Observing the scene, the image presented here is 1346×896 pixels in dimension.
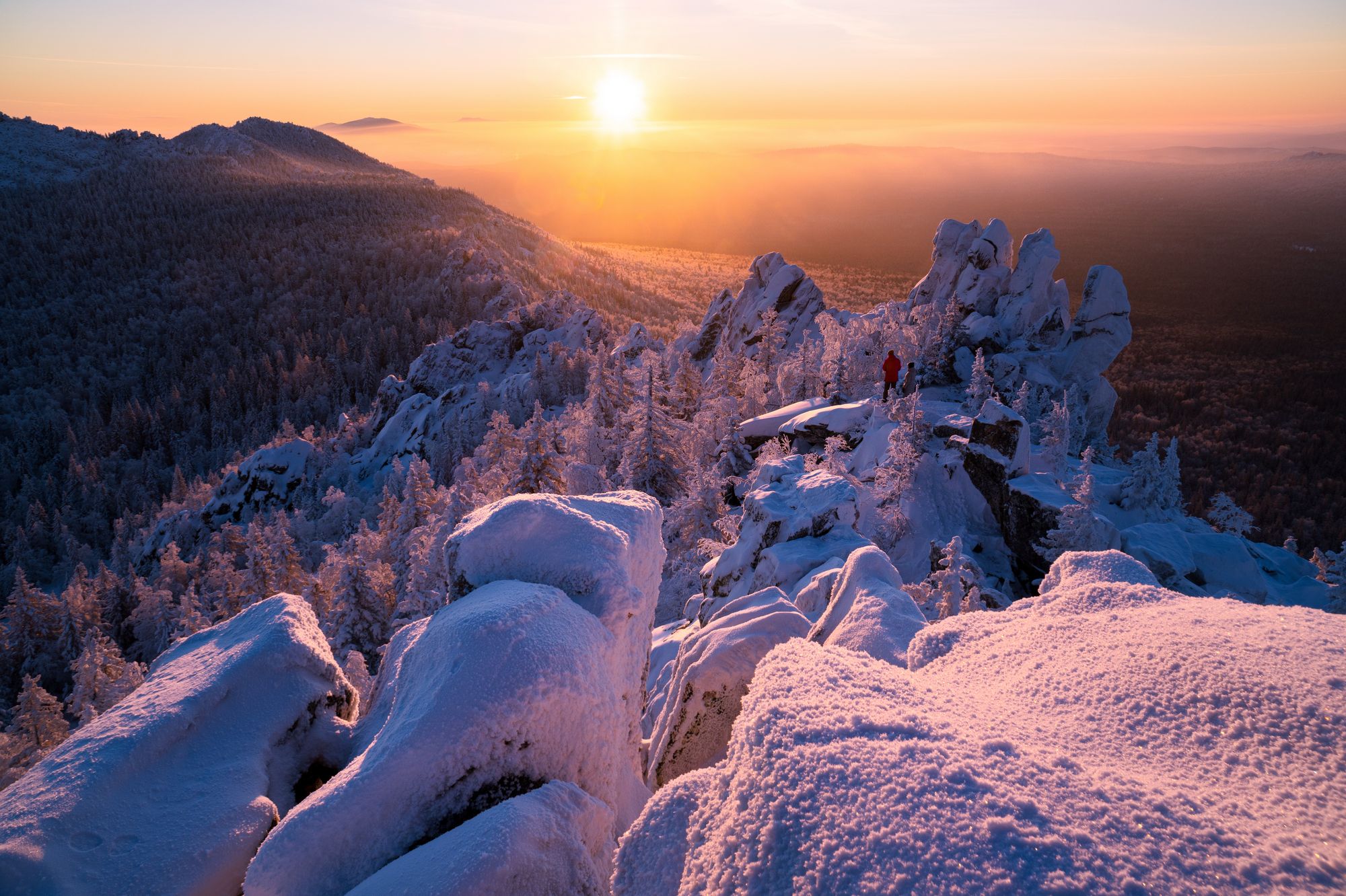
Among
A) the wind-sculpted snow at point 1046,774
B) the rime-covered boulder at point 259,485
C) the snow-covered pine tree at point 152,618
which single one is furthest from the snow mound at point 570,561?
the rime-covered boulder at point 259,485

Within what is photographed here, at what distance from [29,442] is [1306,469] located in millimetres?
222107

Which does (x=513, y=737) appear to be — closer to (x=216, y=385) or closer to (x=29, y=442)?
(x=216, y=385)

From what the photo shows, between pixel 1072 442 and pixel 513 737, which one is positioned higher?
pixel 513 737

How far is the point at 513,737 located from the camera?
7496 millimetres

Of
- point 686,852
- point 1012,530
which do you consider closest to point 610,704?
point 686,852

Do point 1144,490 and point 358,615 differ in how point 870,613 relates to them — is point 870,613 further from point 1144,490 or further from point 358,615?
point 358,615

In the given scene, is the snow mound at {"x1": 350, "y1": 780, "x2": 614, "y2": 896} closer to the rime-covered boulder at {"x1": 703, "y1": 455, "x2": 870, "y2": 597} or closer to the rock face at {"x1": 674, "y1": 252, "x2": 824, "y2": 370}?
the rime-covered boulder at {"x1": 703, "y1": 455, "x2": 870, "y2": 597}

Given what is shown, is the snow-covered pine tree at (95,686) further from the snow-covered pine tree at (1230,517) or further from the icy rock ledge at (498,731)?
the snow-covered pine tree at (1230,517)

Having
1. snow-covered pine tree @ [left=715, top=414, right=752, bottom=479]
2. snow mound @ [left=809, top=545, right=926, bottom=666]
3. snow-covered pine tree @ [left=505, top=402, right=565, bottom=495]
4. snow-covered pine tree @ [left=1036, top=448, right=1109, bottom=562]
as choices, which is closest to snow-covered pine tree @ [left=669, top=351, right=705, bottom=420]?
snow-covered pine tree @ [left=715, top=414, right=752, bottom=479]

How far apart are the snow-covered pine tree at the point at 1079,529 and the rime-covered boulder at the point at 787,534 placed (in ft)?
23.5

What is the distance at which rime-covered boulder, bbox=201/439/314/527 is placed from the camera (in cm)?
6719

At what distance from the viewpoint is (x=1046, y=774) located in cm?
414

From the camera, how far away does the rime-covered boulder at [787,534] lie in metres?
16.6

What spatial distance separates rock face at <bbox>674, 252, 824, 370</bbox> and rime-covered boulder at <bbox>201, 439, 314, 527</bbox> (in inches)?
1793
